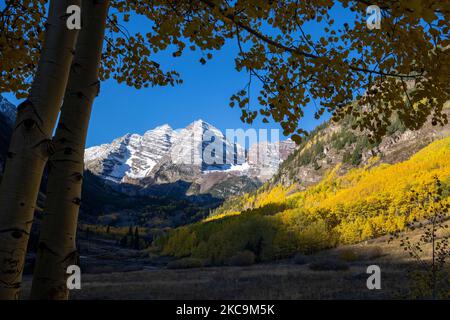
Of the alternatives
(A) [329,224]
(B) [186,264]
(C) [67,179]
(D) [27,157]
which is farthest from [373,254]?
(D) [27,157]

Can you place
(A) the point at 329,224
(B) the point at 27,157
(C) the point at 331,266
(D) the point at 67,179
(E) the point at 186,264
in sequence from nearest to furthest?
(B) the point at 27,157
(D) the point at 67,179
(C) the point at 331,266
(E) the point at 186,264
(A) the point at 329,224

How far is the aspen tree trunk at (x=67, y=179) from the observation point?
3.11 m

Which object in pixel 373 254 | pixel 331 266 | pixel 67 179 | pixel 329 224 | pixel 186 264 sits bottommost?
pixel 67 179

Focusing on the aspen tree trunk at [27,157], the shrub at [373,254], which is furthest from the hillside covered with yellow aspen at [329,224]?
the aspen tree trunk at [27,157]

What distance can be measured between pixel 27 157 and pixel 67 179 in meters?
0.57

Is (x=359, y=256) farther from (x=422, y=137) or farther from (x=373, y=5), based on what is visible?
(x=422, y=137)

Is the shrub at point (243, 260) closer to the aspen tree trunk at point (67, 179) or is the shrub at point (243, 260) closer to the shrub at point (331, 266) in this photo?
the shrub at point (331, 266)

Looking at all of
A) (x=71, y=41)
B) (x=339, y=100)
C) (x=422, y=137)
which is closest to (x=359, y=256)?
(x=339, y=100)

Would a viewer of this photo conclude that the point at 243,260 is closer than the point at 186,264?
Yes

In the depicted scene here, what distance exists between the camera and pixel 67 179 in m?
3.19

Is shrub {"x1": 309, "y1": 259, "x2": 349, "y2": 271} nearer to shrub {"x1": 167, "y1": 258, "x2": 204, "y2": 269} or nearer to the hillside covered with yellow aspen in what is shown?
the hillside covered with yellow aspen

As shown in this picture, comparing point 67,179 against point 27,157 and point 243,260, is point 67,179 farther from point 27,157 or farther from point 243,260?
point 243,260

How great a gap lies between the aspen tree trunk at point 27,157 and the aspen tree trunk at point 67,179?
1.18 ft
